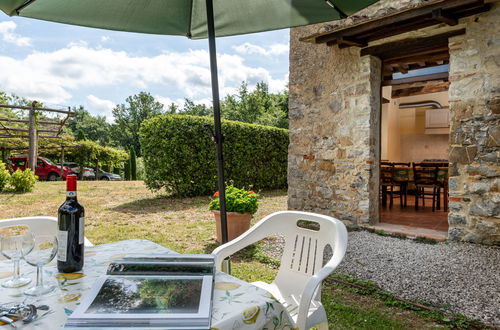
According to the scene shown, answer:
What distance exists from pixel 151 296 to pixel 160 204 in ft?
21.3

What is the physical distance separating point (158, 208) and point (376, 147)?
4.15 m

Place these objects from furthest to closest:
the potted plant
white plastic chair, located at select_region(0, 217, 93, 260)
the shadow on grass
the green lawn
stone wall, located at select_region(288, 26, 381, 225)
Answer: the shadow on grass < stone wall, located at select_region(288, 26, 381, 225) < the potted plant < the green lawn < white plastic chair, located at select_region(0, 217, 93, 260)

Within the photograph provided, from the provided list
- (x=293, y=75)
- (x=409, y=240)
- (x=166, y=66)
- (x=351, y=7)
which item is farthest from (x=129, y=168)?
(x=166, y=66)

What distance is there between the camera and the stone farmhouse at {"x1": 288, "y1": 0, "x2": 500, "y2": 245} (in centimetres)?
383

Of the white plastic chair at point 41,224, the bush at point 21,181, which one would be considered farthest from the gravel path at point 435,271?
the bush at point 21,181

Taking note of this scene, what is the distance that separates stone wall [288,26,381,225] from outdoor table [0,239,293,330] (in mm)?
4006

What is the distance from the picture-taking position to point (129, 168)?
21.2 metres

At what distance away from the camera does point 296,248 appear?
1.98m

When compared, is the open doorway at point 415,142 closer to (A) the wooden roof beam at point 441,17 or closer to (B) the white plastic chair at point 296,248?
(A) the wooden roof beam at point 441,17

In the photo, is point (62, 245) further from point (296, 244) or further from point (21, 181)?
point (21, 181)

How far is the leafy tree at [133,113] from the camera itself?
115 ft

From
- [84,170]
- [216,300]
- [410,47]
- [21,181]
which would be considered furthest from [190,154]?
[84,170]

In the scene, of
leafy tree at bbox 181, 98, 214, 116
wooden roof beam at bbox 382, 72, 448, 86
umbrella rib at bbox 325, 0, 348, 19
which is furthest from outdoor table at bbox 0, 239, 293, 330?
leafy tree at bbox 181, 98, 214, 116

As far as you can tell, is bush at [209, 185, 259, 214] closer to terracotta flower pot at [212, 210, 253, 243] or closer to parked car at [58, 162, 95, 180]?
terracotta flower pot at [212, 210, 253, 243]
